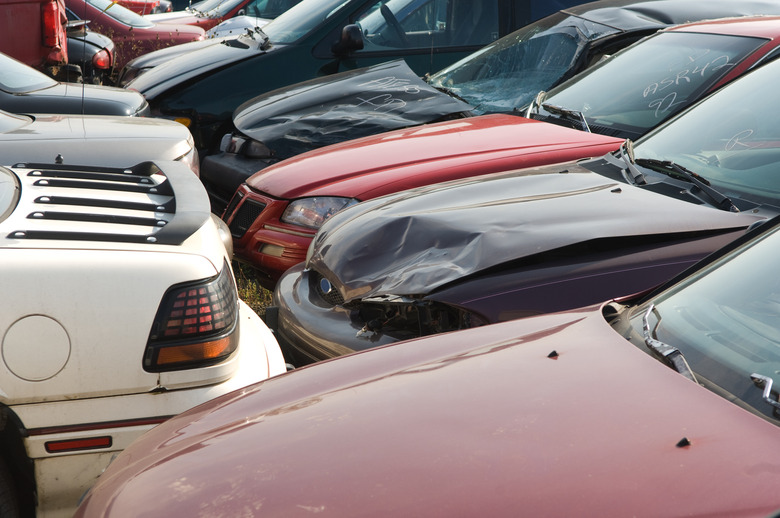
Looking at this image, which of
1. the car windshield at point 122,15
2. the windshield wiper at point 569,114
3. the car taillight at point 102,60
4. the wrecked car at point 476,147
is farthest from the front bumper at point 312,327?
the car windshield at point 122,15

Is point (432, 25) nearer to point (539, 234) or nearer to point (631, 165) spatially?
point (631, 165)

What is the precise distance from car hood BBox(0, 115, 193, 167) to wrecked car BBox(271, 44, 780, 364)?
178 centimetres

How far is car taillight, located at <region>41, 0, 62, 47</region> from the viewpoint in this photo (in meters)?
9.24

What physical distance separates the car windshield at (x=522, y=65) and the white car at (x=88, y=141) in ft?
6.71

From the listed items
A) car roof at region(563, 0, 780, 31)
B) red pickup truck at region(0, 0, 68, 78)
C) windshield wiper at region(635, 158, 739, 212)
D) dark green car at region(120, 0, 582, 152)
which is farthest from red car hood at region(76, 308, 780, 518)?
red pickup truck at region(0, 0, 68, 78)

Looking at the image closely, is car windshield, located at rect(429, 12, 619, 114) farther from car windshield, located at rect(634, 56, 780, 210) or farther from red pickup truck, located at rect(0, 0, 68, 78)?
red pickup truck, located at rect(0, 0, 68, 78)

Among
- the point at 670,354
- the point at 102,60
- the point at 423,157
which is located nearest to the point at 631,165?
the point at 423,157

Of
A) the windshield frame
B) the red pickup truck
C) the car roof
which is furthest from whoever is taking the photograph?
the red pickup truck

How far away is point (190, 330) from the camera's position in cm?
276

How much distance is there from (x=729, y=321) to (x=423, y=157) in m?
2.73

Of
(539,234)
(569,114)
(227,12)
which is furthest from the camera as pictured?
(227,12)

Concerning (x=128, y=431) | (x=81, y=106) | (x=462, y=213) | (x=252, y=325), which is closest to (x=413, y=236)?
(x=462, y=213)

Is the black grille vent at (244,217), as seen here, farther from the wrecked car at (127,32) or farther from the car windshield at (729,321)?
the wrecked car at (127,32)

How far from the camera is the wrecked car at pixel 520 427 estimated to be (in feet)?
5.13
